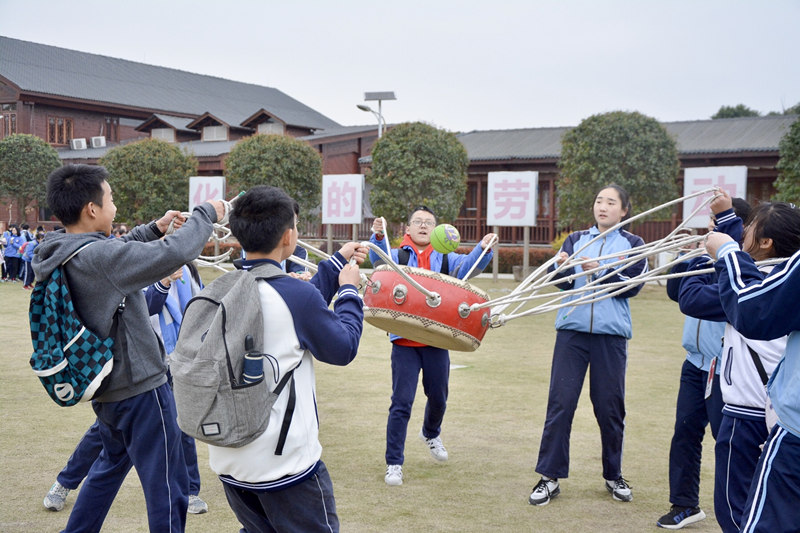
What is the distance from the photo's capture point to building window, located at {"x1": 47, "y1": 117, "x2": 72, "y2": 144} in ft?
116

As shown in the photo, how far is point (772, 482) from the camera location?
2.31 meters

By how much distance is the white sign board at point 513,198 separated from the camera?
1866 cm

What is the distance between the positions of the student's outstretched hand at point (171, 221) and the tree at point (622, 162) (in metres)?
16.3

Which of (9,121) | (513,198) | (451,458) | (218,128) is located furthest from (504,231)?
(9,121)

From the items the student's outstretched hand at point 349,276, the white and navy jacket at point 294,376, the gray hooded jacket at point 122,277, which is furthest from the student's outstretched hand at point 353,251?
the gray hooded jacket at point 122,277

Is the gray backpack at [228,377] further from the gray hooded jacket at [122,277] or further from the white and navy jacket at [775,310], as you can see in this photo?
the white and navy jacket at [775,310]

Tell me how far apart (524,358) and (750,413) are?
6.06 meters

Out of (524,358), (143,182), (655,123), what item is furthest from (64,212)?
(143,182)

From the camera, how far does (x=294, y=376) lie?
8.11 ft

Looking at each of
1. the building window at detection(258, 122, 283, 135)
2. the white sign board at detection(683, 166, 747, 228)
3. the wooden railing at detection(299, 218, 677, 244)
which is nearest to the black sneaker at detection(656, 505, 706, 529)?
the white sign board at detection(683, 166, 747, 228)

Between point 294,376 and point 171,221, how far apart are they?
A: 4.29 ft

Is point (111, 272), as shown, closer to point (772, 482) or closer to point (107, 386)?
point (107, 386)

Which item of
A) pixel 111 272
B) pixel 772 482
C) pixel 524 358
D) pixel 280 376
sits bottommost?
pixel 524 358

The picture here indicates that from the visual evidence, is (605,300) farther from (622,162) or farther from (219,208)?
(622,162)
